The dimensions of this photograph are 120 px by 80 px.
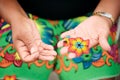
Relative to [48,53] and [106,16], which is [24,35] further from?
[106,16]

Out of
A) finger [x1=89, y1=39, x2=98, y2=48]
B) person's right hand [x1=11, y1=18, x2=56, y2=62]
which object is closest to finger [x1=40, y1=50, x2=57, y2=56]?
person's right hand [x1=11, y1=18, x2=56, y2=62]

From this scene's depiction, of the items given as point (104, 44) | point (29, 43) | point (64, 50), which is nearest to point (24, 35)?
point (29, 43)

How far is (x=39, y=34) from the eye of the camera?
3.04 feet

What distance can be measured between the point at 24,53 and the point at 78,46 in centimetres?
19

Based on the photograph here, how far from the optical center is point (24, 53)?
35.0 inches

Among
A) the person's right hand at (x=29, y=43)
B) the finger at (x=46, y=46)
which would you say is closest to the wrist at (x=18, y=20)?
→ the person's right hand at (x=29, y=43)

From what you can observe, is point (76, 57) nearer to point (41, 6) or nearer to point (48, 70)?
point (48, 70)

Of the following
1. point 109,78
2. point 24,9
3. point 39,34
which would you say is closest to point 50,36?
point 39,34

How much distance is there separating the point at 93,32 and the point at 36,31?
20cm

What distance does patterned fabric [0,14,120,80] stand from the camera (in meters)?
0.87

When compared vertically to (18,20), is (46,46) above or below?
below

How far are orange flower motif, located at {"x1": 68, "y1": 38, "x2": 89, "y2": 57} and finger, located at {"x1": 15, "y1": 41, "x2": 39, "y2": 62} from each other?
4.9 inches

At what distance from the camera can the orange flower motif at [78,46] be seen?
0.90 metres

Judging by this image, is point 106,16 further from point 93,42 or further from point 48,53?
point 48,53
